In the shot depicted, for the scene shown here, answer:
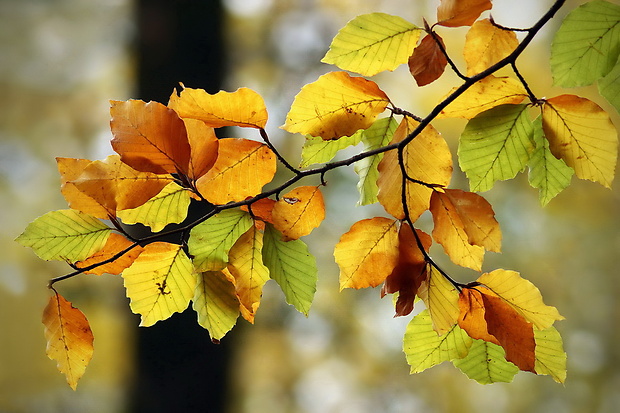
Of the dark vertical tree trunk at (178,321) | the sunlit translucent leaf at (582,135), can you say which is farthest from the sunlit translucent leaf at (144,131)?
the dark vertical tree trunk at (178,321)

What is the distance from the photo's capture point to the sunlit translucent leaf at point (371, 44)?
0.35 m

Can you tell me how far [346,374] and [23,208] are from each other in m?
1.67

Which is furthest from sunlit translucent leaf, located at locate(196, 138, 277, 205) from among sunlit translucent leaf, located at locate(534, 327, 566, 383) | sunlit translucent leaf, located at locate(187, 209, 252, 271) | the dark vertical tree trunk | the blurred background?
the blurred background

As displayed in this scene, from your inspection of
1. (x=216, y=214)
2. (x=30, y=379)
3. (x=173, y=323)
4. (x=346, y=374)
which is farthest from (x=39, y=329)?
(x=216, y=214)

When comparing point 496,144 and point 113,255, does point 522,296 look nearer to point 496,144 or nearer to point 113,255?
point 496,144

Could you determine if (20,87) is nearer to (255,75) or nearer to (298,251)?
(255,75)

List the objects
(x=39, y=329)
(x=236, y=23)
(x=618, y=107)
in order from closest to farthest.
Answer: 1. (x=618, y=107)
2. (x=39, y=329)
3. (x=236, y=23)

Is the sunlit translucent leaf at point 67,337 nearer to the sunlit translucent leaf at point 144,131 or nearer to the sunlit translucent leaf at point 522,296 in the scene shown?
the sunlit translucent leaf at point 144,131

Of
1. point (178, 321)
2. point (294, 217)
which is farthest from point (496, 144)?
point (178, 321)

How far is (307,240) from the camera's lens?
2.60 metres

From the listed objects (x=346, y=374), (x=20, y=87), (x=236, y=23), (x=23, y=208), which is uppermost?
(x=236, y=23)

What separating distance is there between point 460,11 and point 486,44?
0.06 metres

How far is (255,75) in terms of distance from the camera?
2715mm

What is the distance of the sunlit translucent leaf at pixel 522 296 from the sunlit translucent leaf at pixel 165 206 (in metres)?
0.20
